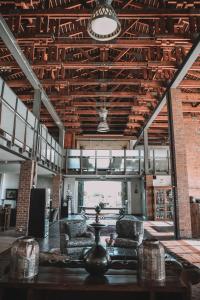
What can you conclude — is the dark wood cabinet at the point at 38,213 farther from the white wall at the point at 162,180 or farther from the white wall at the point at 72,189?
the white wall at the point at 162,180

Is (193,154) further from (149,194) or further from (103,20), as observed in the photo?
(103,20)

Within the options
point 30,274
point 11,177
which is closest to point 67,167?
point 11,177

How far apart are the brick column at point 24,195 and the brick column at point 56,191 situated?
17.4ft

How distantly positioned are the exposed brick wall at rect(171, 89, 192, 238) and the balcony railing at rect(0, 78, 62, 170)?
16.8 ft

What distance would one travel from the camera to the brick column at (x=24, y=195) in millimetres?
8094

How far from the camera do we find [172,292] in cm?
206

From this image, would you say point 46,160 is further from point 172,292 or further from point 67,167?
point 172,292

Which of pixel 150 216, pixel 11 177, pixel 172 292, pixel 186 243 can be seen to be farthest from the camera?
pixel 11 177

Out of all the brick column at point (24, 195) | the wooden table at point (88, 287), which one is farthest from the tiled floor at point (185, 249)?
the brick column at point (24, 195)

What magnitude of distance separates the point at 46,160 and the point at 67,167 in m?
4.34

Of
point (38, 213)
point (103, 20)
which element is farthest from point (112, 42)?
point (38, 213)

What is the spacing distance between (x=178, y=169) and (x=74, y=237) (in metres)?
4.63

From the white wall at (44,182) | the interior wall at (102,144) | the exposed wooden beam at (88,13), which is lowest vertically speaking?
the white wall at (44,182)

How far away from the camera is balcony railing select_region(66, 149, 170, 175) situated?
14.9 metres
